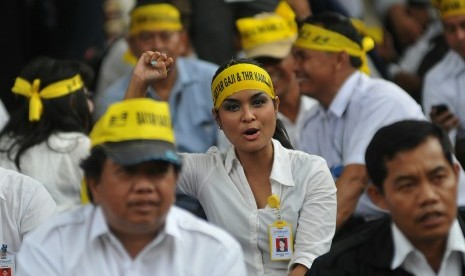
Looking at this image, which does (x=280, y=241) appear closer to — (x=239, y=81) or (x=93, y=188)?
(x=239, y=81)

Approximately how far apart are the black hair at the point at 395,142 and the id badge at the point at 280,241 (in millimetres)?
1134

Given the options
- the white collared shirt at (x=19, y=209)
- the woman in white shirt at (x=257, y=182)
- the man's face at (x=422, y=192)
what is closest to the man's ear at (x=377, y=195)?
the man's face at (x=422, y=192)

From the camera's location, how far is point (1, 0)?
11117 mm

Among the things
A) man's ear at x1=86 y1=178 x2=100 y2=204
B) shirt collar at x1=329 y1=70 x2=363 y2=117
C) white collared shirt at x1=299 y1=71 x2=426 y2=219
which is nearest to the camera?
man's ear at x1=86 y1=178 x2=100 y2=204

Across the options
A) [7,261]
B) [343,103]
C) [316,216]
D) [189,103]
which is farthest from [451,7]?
[7,261]

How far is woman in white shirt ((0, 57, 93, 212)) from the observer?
7.56 metres

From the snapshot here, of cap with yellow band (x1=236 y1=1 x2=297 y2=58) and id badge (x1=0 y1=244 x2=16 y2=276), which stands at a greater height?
cap with yellow band (x1=236 y1=1 x2=297 y2=58)

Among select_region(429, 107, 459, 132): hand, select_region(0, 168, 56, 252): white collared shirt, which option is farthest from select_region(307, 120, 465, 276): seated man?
select_region(429, 107, 459, 132): hand

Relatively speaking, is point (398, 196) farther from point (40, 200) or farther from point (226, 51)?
point (226, 51)

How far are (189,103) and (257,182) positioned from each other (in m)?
2.90

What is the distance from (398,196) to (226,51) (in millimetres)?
5776

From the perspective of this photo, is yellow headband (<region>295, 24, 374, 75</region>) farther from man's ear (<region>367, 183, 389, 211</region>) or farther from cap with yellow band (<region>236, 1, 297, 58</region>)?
man's ear (<region>367, 183, 389, 211</region>)

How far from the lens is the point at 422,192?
4.95 m

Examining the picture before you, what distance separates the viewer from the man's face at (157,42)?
31.1 feet
